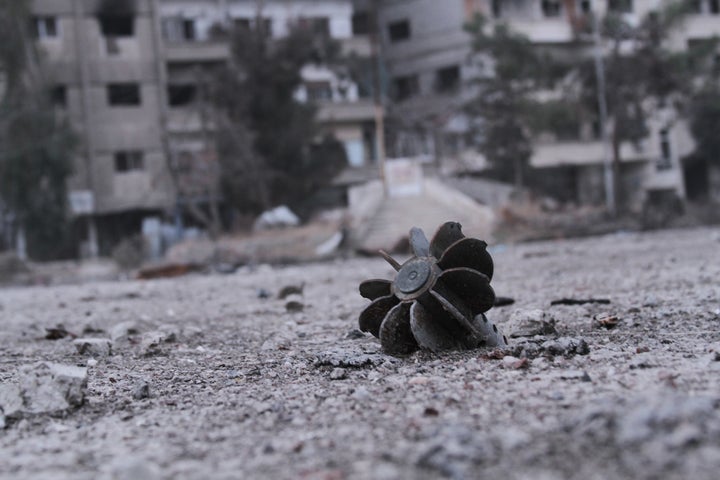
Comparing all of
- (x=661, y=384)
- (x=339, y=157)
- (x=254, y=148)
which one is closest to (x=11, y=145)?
(x=254, y=148)

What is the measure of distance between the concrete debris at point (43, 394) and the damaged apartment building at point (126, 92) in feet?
108

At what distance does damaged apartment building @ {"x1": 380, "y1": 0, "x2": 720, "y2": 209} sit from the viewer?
139 ft

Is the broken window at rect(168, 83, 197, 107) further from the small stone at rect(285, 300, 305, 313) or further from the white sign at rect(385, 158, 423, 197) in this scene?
the small stone at rect(285, 300, 305, 313)

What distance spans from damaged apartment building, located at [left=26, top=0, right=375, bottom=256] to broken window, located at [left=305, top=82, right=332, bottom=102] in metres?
1.80

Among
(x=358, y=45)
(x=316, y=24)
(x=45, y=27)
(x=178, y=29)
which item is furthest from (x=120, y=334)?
(x=358, y=45)

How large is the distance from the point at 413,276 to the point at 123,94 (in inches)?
1465

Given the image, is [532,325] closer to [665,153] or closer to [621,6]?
[621,6]

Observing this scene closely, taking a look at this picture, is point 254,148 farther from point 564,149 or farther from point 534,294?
point 534,294

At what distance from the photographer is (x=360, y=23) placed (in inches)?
1858

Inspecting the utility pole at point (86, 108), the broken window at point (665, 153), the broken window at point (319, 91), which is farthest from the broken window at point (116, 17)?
the broken window at point (665, 153)

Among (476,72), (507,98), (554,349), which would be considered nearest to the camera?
(554,349)

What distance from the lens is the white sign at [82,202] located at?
1479 inches

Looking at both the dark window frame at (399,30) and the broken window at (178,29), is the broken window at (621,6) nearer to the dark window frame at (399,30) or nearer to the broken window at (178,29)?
the dark window frame at (399,30)

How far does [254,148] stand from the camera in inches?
1347
